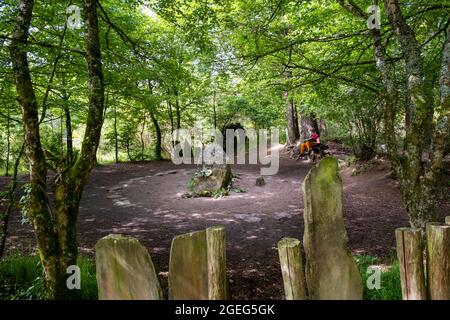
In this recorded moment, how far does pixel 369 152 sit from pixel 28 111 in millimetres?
10093

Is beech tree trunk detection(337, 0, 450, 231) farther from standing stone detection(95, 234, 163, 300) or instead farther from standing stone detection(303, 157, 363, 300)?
standing stone detection(95, 234, 163, 300)

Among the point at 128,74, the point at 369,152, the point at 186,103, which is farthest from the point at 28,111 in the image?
the point at 186,103

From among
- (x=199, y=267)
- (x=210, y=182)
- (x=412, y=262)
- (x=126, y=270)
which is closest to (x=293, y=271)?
(x=199, y=267)

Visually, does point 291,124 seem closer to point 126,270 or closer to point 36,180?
point 36,180

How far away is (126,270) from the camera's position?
1961 mm

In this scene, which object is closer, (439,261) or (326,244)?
(439,261)

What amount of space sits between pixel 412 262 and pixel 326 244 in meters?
0.53

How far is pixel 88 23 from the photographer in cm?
332

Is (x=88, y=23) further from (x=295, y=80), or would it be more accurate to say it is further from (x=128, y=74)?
(x=295, y=80)

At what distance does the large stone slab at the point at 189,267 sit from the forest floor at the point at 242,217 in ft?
5.16

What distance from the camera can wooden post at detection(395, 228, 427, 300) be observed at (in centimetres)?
203

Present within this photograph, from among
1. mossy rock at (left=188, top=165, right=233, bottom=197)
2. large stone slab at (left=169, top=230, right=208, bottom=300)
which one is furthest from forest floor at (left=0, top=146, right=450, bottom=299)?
large stone slab at (left=169, top=230, right=208, bottom=300)

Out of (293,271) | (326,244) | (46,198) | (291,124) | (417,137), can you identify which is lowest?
(293,271)

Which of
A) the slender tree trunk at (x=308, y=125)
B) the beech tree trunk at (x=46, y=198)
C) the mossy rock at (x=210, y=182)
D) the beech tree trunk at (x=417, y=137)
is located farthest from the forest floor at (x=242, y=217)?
the slender tree trunk at (x=308, y=125)
